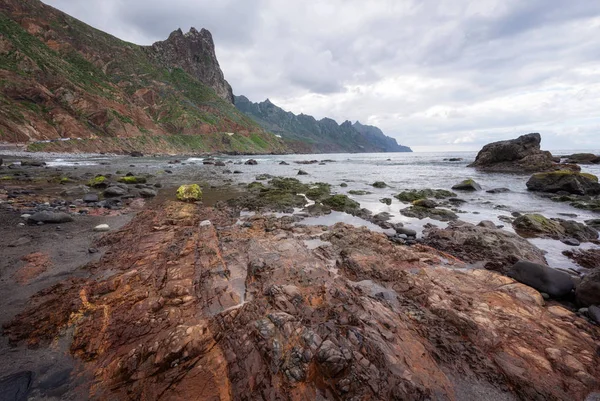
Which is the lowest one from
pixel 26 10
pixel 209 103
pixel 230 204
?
pixel 230 204

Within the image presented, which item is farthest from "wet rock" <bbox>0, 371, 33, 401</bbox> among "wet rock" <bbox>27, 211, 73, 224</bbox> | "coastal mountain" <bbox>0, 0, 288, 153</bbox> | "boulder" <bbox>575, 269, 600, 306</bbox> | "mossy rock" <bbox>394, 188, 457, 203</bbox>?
"coastal mountain" <bbox>0, 0, 288, 153</bbox>

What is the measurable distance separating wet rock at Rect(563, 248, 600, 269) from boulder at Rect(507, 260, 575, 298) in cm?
251

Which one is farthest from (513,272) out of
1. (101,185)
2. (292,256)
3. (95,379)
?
(101,185)

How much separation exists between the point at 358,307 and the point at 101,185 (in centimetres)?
1817

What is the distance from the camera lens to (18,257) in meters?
5.39

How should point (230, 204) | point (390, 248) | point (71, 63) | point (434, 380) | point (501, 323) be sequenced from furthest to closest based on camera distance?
point (71, 63) → point (230, 204) → point (390, 248) → point (501, 323) → point (434, 380)

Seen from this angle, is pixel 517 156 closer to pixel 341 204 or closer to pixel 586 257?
pixel 586 257

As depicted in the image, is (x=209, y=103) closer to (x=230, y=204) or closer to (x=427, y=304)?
(x=230, y=204)

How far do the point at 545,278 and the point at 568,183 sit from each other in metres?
21.3

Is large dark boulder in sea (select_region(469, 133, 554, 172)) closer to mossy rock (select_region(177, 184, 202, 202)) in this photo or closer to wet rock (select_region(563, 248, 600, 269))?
wet rock (select_region(563, 248, 600, 269))

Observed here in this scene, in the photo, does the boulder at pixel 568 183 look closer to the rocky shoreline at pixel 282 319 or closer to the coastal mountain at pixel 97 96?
the rocky shoreline at pixel 282 319

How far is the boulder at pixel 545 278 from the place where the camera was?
505 centimetres

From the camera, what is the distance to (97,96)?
62.5 meters

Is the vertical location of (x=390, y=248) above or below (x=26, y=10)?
below
